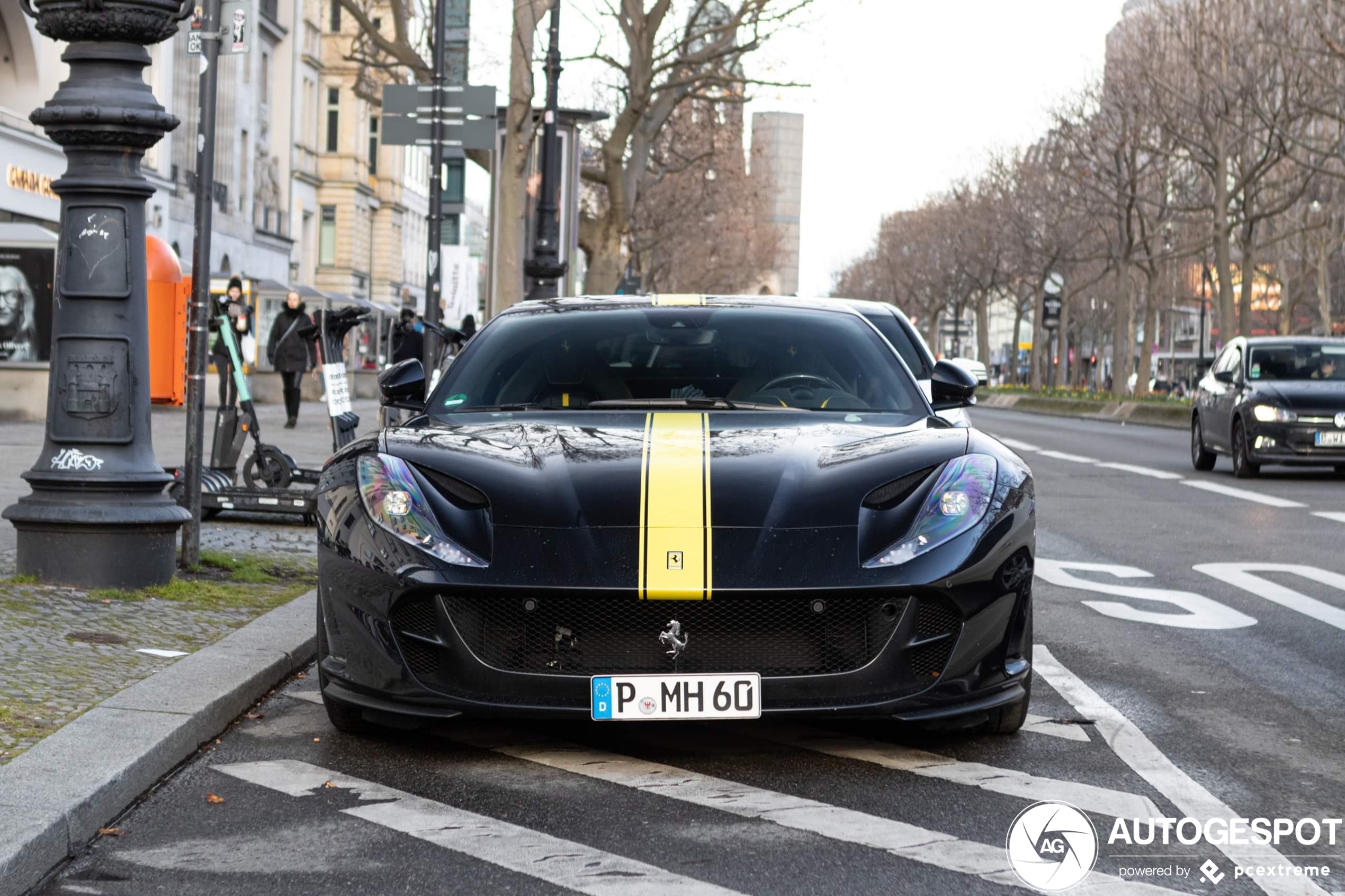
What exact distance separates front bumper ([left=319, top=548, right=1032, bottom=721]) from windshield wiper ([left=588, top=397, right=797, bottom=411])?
49.4 inches

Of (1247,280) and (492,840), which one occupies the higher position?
(1247,280)

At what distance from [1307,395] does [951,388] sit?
13986 mm

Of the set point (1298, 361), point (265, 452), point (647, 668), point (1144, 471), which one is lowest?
point (1144, 471)

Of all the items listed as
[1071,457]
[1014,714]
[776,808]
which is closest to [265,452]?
[1014,714]

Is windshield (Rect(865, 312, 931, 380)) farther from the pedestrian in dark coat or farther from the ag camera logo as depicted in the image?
the pedestrian in dark coat

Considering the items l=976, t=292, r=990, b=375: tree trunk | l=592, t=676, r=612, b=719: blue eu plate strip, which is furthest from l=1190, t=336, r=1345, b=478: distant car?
l=976, t=292, r=990, b=375: tree trunk

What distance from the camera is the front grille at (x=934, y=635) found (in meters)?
5.04

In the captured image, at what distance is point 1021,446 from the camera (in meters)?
27.7

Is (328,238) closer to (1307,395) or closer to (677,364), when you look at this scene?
(1307,395)

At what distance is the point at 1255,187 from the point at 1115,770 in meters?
41.4

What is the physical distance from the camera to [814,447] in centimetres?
554

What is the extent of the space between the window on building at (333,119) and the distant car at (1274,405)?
55.5 metres

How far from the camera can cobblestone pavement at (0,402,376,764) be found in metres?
5.46

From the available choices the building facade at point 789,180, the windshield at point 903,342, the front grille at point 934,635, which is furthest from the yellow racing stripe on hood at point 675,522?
the building facade at point 789,180
